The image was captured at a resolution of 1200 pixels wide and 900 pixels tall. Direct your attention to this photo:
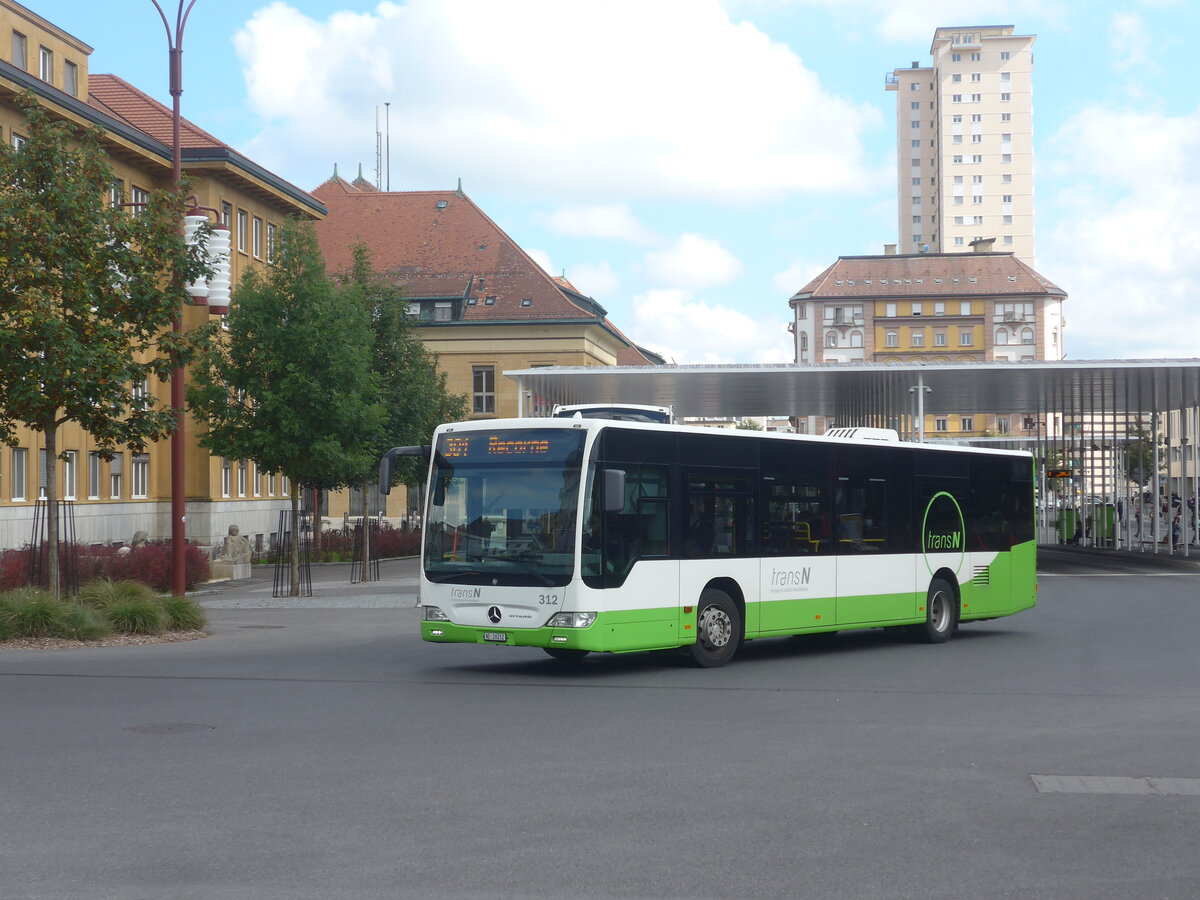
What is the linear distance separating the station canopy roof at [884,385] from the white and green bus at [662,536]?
20312 millimetres

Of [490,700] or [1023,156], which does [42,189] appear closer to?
[490,700]

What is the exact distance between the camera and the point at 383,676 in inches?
639

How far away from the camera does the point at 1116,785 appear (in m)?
9.39

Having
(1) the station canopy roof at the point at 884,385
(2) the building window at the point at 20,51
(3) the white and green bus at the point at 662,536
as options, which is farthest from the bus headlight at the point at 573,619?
(2) the building window at the point at 20,51

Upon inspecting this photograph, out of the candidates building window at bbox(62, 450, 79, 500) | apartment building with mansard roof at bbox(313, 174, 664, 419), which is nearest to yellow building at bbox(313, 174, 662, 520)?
apartment building with mansard roof at bbox(313, 174, 664, 419)

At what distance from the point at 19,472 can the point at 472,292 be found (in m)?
40.8

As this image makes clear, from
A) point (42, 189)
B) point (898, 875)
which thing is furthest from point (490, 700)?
point (42, 189)

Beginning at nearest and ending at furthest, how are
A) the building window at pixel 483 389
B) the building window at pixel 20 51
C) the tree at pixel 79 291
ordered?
the tree at pixel 79 291 → the building window at pixel 20 51 → the building window at pixel 483 389

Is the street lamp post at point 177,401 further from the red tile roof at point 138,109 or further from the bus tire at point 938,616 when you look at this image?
the red tile roof at point 138,109

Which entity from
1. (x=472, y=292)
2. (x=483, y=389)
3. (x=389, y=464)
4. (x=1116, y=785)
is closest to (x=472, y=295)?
(x=472, y=292)

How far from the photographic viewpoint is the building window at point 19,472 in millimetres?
41500

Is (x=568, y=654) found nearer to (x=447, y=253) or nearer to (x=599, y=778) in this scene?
(x=599, y=778)

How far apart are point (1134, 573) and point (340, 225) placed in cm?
5471

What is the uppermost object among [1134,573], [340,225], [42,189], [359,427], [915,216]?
[915,216]
